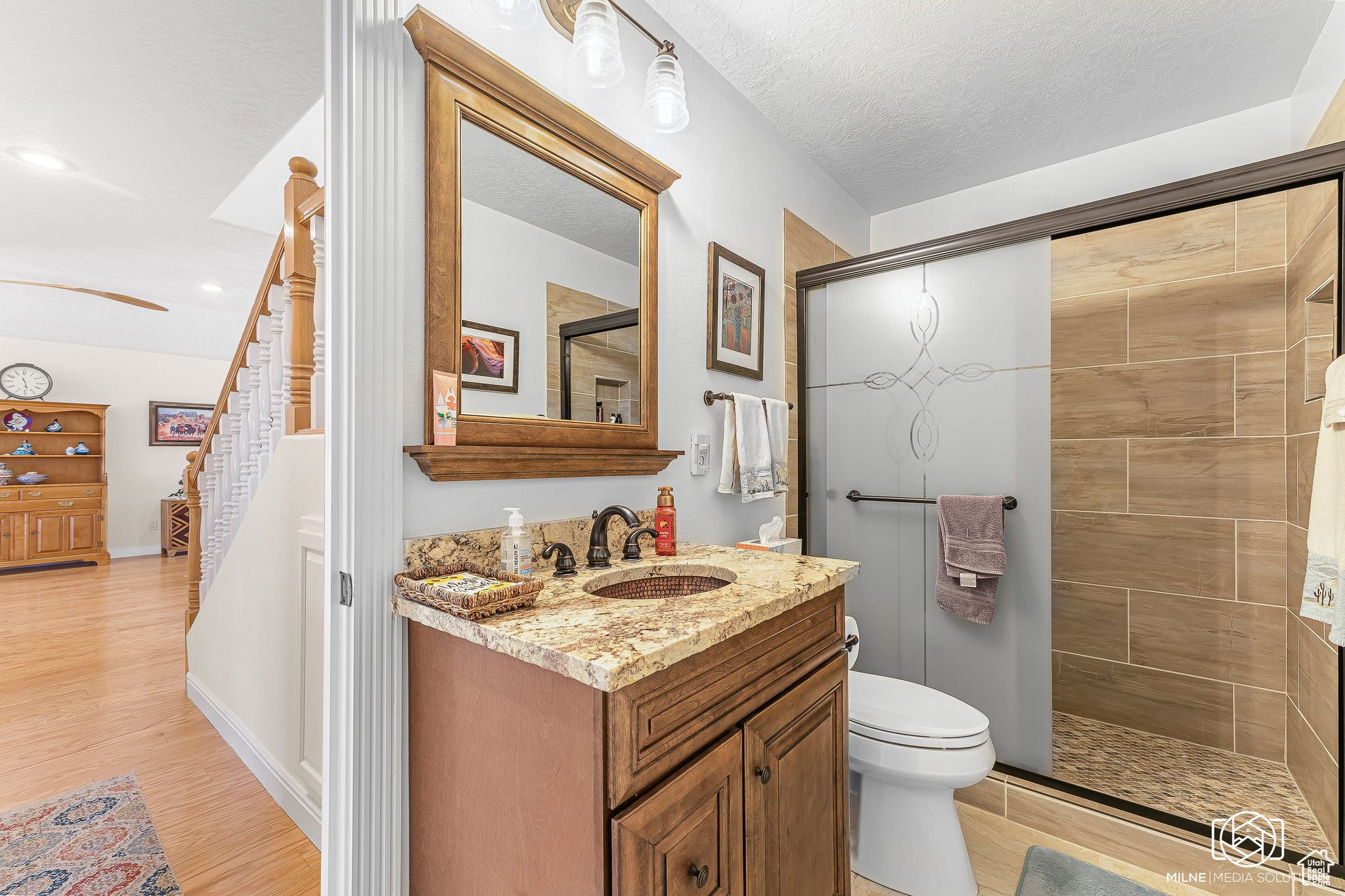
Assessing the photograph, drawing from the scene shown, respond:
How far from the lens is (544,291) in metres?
1.40

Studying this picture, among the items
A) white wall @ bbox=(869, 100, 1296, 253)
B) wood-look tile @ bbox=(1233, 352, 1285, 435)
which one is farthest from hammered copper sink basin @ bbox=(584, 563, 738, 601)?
white wall @ bbox=(869, 100, 1296, 253)

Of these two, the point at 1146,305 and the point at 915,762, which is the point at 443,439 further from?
the point at 1146,305

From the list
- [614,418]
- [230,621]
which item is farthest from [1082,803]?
[230,621]

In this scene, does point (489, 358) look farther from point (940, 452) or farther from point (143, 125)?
point (143, 125)

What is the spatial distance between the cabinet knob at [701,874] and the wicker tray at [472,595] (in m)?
0.50

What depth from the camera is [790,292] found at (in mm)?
2420

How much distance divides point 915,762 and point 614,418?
4.04 ft

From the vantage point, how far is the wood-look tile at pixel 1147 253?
227 cm

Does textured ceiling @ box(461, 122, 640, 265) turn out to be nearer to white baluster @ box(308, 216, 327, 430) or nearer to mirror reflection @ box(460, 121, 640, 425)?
mirror reflection @ box(460, 121, 640, 425)

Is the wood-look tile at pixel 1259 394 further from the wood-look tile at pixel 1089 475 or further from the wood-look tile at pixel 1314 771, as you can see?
the wood-look tile at pixel 1314 771

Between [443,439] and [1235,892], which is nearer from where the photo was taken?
[443,439]

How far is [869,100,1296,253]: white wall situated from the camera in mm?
2219

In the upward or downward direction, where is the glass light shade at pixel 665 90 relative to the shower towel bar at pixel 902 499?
upward

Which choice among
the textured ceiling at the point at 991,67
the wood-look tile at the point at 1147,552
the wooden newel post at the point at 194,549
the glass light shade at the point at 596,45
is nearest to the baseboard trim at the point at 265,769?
the wooden newel post at the point at 194,549
